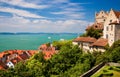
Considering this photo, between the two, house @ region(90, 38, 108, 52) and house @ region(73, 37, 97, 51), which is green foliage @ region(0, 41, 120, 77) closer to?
house @ region(90, 38, 108, 52)

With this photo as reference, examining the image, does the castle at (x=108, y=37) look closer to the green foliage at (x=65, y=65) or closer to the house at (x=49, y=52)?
the green foliage at (x=65, y=65)

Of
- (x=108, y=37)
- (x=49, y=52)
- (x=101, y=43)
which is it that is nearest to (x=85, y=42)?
(x=101, y=43)

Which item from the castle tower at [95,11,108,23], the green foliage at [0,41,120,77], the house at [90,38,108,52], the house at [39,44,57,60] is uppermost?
the castle tower at [95,11,108,23]

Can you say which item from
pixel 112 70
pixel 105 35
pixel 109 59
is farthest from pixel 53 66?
pixel 105 35

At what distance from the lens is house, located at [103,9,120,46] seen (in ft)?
173

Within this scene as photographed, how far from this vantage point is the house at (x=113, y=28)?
5275 cm

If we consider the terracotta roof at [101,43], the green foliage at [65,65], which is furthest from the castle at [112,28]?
the green foliage at [65,65]

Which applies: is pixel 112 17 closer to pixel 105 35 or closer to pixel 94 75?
pixel 105 35

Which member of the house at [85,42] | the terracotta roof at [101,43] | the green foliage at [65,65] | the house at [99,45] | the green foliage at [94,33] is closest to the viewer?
the green foliage at [65,65]

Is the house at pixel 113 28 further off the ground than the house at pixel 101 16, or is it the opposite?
the house at pixel 101 16

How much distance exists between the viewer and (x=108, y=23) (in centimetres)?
5797

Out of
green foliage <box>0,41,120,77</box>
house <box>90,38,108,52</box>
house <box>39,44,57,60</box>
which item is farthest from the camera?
house <box>39,44,57,60</box>

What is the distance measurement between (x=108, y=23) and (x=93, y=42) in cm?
639

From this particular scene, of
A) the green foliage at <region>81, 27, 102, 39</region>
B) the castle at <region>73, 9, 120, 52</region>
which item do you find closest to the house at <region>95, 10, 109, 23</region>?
the green foliage at <region>81, 27, 102, 39</region>
